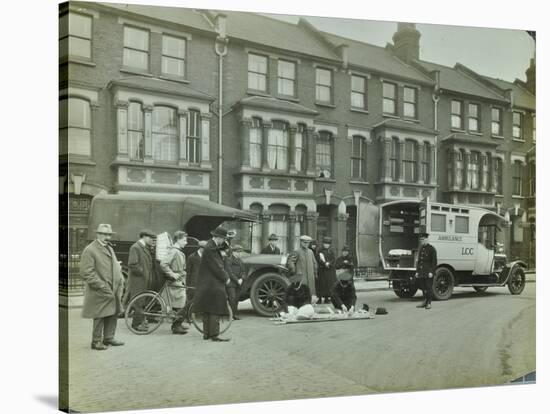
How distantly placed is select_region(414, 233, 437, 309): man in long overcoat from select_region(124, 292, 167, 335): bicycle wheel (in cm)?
427

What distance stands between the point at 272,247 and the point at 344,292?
1.38m

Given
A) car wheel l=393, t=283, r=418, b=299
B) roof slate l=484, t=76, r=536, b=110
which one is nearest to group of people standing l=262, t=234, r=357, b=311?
car wheel l=393, t=283, r=418, b=299

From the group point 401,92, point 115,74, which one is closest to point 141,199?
point 115,74

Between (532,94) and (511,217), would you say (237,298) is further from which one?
(532,94)

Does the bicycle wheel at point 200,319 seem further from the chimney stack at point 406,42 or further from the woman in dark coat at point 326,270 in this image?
the chimney stack at point 406,42

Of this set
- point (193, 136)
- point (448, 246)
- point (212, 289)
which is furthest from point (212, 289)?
point (448, 246)

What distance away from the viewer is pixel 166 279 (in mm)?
9094

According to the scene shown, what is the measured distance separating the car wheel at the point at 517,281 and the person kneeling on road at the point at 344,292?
3137 mm

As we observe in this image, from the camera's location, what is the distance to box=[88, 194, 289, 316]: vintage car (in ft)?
29.1

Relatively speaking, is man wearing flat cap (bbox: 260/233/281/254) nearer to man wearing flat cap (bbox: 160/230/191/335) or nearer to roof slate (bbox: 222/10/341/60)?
man wearing flat cap (bbox: 160/230/191/335)

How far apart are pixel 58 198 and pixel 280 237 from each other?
10.2 feet

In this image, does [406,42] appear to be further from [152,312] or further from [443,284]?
[152,312]

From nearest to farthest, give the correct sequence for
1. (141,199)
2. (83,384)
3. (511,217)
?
(83,384)
(141,199)
(511,217)

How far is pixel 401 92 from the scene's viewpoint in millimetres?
11062
